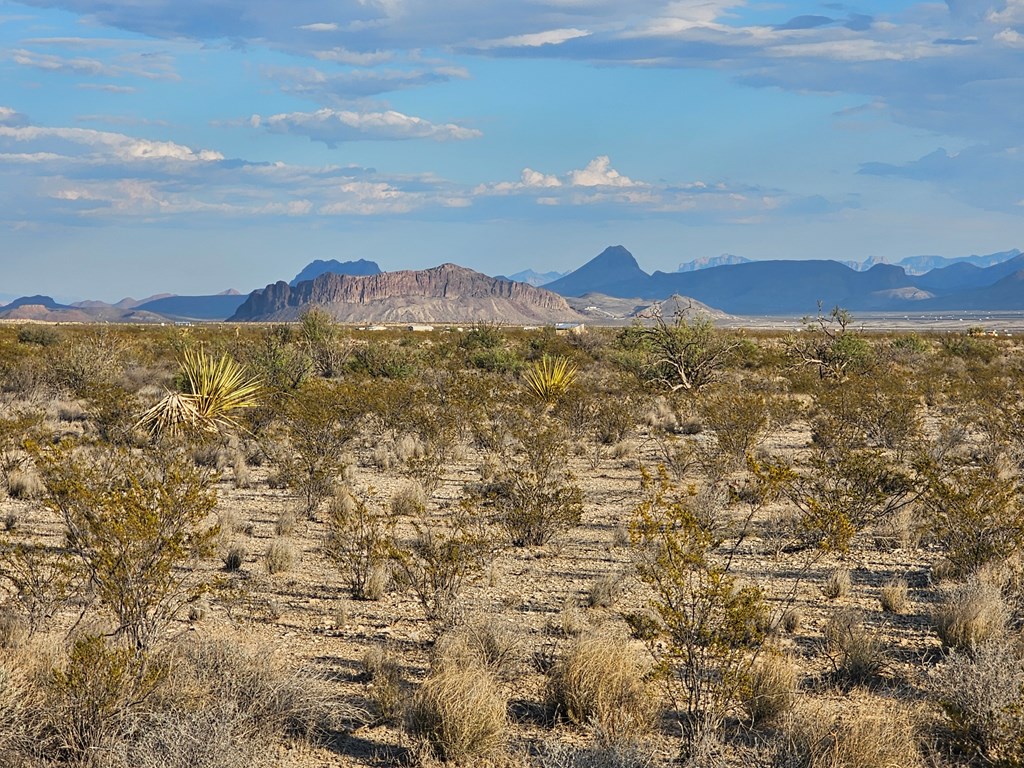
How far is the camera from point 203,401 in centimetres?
1841

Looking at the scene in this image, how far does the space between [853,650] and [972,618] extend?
130cm

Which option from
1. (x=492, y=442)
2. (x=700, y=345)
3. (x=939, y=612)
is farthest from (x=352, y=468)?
(x=700, y=345)

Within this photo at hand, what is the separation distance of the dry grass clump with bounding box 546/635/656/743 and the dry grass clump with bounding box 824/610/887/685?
5.50 ft

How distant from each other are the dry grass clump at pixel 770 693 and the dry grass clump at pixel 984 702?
0.97 metres

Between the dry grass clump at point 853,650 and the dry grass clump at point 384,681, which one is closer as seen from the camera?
the dry grass clump at point 384,681

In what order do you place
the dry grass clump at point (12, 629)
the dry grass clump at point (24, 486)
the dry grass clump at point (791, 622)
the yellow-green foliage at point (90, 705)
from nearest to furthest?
the yellow-green foliage at point (90, 705)
the dry grass clump at point (12, 629)
the dry grass clump at point (791, 622)
the dry grass clump at point (24, 486)

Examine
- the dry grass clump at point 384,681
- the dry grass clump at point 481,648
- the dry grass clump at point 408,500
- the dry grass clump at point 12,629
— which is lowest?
the dry grass clump at point 384,681

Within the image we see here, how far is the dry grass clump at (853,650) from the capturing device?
690 centimetres

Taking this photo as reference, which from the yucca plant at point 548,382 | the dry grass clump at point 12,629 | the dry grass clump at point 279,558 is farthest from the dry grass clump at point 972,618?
the yucca plant at point 548,382

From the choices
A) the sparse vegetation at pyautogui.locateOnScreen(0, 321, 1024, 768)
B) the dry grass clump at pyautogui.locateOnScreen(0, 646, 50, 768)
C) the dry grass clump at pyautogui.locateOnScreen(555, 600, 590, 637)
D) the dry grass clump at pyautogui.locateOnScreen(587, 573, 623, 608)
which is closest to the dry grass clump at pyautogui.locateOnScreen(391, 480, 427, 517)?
the sparse vegetation at pyautogui.locateOnScreen(0, 321, 1024, 768)

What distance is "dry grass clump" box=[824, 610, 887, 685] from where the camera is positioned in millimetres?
6902

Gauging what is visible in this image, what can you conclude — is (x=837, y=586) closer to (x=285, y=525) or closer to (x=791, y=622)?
(x=791, y=622)

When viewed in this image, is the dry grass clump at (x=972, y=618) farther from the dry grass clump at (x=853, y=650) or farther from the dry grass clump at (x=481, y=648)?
the dry grass clump at (x=481, y=648)

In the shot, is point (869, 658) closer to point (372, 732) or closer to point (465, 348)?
point (372, 732)
